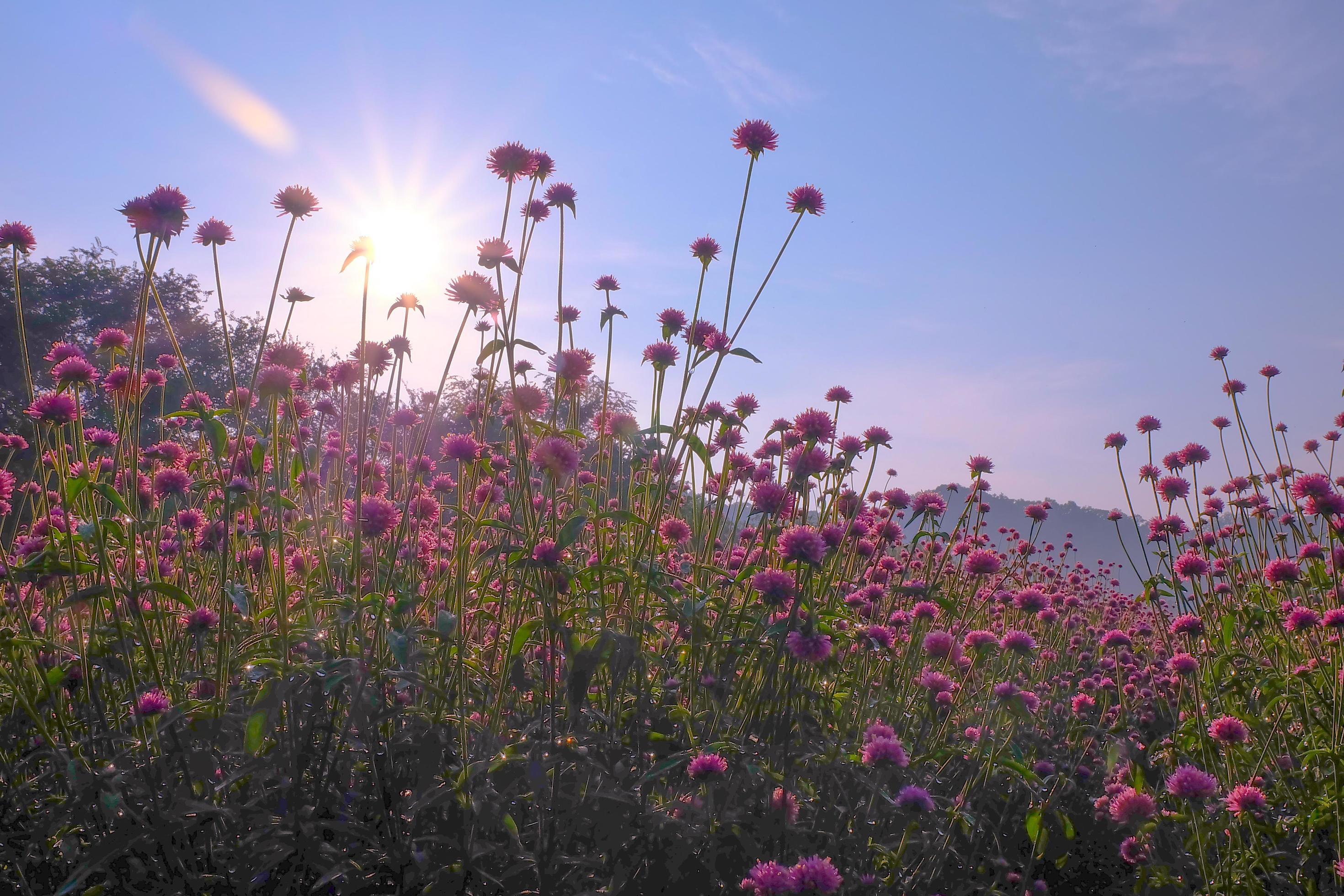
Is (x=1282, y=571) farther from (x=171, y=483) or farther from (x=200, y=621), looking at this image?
(x=171, y=483)

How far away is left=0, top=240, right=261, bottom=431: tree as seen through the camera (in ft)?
73.1

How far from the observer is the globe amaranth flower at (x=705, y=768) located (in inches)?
86.3

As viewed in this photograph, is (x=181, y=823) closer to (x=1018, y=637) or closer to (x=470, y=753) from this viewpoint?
(x=470, y=753)

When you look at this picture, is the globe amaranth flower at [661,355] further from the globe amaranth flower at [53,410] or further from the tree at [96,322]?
the tree at [96,322]

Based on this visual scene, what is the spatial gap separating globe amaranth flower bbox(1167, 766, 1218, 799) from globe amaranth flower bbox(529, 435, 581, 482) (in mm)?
2700

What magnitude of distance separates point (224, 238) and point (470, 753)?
2.08 metres

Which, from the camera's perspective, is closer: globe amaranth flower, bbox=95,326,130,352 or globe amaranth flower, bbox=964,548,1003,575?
globe amaranth flower, bbox=95,326,130,352

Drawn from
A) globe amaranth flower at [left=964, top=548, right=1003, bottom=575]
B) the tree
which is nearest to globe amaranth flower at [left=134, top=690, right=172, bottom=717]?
globe amaranth flower at [left=964, top=548, right=1003, bottom=575]

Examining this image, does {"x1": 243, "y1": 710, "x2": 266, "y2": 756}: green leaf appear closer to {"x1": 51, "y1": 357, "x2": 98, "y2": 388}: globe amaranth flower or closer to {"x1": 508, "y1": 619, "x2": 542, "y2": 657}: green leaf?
{"x1": 508, "y1": 619, "x2": 542, "y2": 657}: green leaf

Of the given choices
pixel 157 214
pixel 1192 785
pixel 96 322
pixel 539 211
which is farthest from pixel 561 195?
pixel 96 322

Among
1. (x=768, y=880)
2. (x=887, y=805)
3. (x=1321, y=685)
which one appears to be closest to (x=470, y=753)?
(x=768, y=880)

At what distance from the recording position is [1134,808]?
310cm

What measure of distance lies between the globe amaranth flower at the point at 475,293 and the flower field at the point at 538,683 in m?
0.02

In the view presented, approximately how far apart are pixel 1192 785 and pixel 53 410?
4623 millimetres
